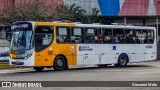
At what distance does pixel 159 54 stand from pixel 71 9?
1621 centimetres

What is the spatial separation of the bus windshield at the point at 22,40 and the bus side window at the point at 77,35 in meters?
2.98

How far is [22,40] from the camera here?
2427 centimetres

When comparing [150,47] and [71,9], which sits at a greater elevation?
[71,9]

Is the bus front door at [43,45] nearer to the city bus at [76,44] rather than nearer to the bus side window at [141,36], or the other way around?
the city bus at [76,44]

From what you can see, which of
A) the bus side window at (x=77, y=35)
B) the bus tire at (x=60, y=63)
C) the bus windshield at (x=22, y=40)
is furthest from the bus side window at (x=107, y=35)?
the bus windshield at (x=22, y=40)

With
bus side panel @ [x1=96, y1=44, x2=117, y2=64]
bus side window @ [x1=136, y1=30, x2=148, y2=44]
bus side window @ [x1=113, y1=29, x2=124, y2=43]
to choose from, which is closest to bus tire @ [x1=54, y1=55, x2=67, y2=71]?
bus side panel @ [x1=96, y1=44, x2=117, y2=64]

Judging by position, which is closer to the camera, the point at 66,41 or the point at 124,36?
the point at 66,41

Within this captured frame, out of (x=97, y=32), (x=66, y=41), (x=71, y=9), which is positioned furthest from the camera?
(x=71, y=9)

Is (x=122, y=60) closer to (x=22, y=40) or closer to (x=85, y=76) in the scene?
(x=22, y=40)

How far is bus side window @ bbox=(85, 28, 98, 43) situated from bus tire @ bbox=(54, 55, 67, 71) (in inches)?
88.9

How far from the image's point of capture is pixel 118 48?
29016 mm

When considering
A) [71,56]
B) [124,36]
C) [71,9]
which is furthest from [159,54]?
[71,56]

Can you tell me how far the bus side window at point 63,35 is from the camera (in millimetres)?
25062

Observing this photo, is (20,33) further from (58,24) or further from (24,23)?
(58,24)
